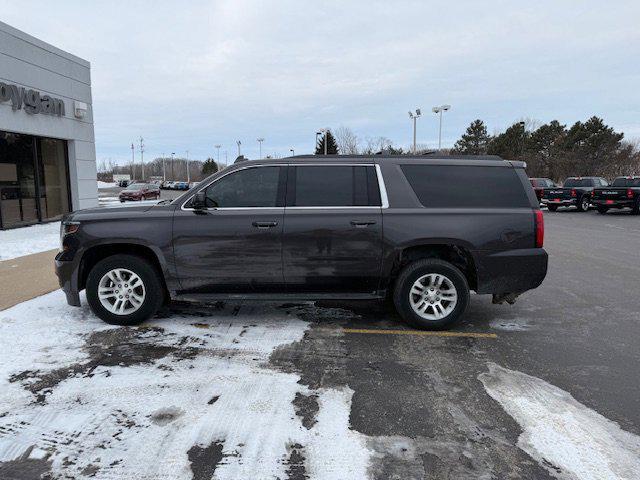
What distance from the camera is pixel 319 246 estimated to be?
16.1 feet

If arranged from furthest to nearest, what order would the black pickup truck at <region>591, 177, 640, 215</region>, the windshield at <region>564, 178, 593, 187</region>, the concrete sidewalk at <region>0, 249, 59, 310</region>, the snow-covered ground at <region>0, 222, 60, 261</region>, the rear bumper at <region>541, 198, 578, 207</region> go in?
the windshield at <region>564, 178, 593, 187</region> < the rear bumper at <region>541, 198, 578, 207</region> < the black pickup truck at <region>591, 177, 640, 215</region> < the snow-covered ground at <region>0, 222, 60, 261</region> < the concrete sidewalk at <region>0, 249, 59, 310</region>

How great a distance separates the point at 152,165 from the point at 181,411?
5559 inches

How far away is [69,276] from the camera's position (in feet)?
16.6

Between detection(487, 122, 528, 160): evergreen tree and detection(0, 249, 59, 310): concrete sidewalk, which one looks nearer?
detection(0, 249, 59, 310): concrete sidewalk

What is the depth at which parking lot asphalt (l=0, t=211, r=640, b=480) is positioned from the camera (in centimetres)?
275

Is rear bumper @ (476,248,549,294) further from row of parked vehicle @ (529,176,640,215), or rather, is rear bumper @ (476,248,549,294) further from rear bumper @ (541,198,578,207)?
rear bumper @ (541,198,578,207)

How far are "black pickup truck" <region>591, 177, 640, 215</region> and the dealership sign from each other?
873 inches

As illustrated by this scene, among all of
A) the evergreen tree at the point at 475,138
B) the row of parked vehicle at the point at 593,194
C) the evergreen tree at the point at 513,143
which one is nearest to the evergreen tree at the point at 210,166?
the evergreen tree at the point at 475,138

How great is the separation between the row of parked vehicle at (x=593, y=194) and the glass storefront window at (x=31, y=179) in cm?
1944

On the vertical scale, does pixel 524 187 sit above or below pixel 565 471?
above

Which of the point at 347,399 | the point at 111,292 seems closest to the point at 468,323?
the point at 347,399

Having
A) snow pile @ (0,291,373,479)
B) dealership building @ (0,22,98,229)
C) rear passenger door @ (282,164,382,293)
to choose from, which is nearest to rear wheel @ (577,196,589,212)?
rear passenger door @ (282,164,382,293)

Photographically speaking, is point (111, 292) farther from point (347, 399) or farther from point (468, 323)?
point (468, 323)

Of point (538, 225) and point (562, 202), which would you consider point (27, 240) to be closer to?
point (538, 225)
